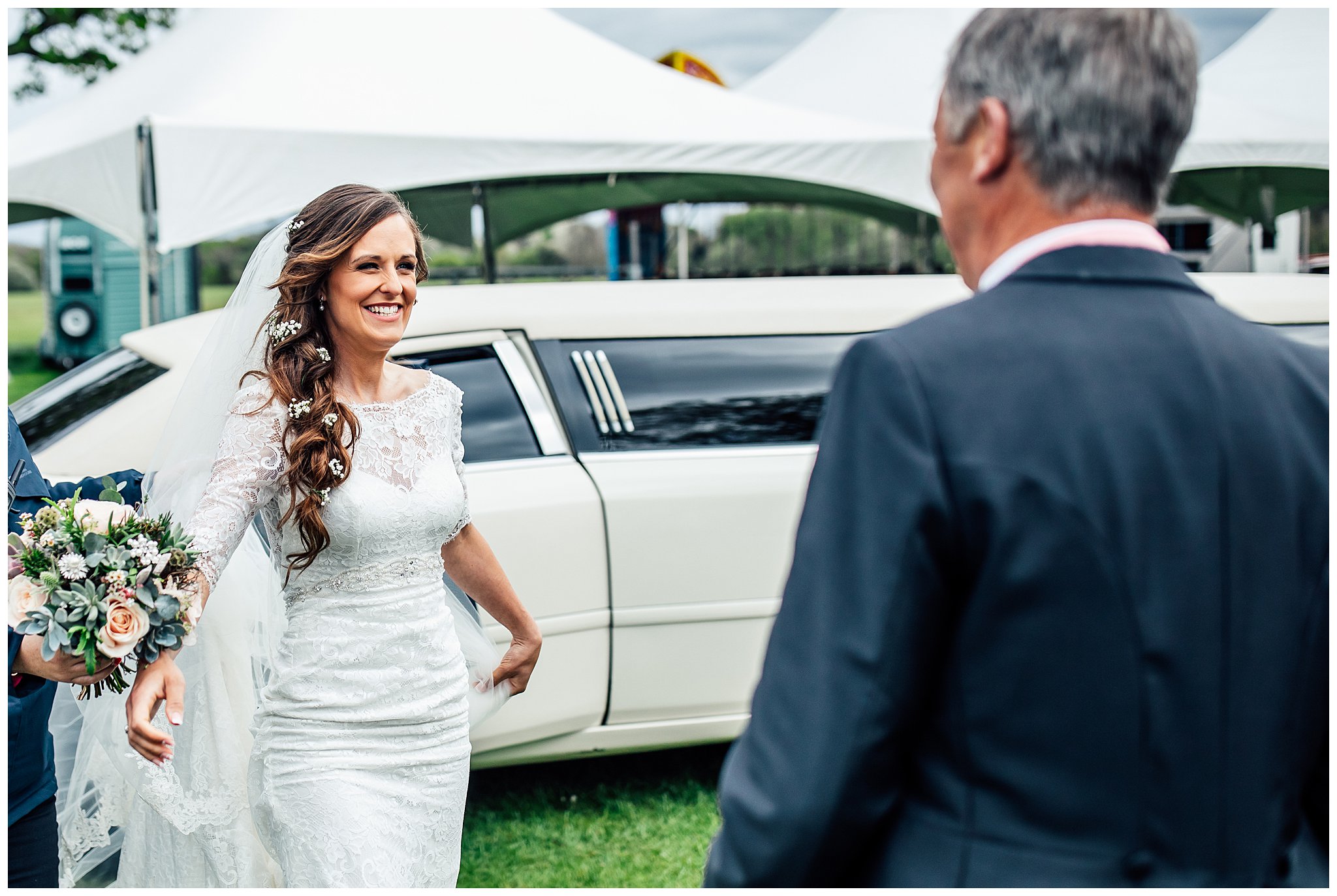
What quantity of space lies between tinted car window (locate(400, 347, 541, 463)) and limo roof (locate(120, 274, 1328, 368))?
3.8 inches

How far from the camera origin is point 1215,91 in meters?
13.7

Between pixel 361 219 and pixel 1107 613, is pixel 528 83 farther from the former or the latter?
pixel 1107 613

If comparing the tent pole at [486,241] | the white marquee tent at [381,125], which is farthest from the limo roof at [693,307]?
the tent pole at [486,241]

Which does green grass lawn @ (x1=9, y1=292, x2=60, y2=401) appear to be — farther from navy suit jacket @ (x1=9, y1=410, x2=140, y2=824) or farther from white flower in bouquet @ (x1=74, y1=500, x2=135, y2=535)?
white flower in bouquet @ (x1=74, y1=500, x2=135, y2=535)

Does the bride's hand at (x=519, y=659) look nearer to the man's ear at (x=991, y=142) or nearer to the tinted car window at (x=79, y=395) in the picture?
the tinted car window at (x=79, y=395)

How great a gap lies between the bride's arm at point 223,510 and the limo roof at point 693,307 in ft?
4.17

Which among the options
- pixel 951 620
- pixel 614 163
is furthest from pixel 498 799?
pixel 614 163

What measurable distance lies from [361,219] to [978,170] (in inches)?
65.5

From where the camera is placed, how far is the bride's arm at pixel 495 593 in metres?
2.73

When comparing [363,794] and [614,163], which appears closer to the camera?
[363,794]

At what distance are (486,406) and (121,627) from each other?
183 centimetres

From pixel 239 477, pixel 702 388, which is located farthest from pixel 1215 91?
pixel 239 477

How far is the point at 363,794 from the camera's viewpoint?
7.82ft

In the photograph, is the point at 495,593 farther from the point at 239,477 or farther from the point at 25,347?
the point at 25,347
